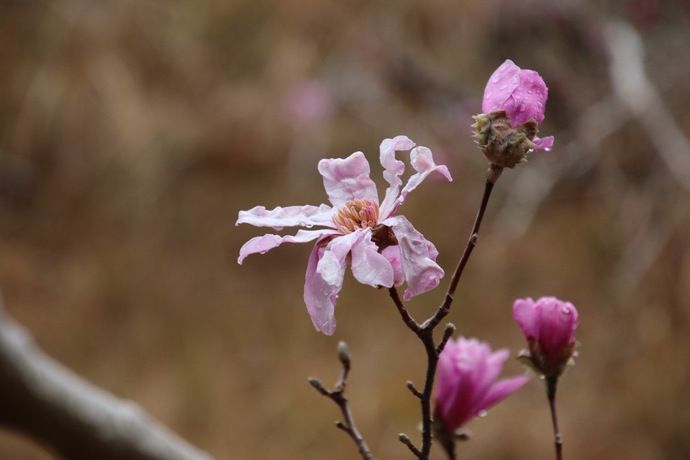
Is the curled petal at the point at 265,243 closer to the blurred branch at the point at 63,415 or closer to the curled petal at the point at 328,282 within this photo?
the curled petal at the point at 328,282

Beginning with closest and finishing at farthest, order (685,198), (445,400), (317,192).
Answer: (445,400)
(685,198)
(317,192)

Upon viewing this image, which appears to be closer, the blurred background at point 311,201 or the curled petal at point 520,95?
the curled petal at point 520,95

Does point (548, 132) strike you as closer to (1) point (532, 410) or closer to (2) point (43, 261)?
(1) point (532, 410)

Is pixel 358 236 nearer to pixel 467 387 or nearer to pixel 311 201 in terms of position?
pixel 467 387

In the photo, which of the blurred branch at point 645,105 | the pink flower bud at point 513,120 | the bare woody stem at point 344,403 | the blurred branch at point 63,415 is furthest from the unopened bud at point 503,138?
the blurred branch at point 645,105

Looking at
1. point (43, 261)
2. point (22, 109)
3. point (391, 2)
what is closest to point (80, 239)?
point (43, 261)

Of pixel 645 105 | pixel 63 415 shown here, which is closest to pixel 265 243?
pixel 63 415
